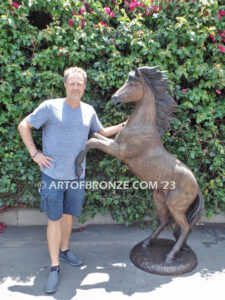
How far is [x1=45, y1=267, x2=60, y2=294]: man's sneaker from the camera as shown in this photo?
2.35 meters

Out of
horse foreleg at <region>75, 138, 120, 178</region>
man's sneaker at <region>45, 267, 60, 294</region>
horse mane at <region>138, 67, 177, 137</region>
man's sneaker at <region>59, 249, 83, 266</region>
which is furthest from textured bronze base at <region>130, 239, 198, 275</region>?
horse mane at <region>138, 67, 177, 137</region>

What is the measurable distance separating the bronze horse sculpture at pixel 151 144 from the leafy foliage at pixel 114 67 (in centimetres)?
81

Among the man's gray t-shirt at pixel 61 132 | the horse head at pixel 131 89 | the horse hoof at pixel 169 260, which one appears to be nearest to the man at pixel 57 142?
the man's gray t-shirt at pixel 61 132

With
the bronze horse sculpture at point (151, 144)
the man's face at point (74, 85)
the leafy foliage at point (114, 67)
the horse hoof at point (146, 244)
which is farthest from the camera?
the leafy foliage at point (114, 67)

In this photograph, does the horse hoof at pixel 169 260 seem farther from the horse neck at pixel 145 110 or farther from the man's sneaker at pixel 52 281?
the horse neck at pixel 145 110

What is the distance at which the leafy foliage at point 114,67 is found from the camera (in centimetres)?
319

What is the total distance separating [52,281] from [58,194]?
0.79m

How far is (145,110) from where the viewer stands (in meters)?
2.48

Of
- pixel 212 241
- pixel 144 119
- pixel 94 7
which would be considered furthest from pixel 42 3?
pixel 212 241

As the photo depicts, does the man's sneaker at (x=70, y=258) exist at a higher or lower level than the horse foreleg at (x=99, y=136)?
lower

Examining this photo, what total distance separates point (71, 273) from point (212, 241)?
5.98 ft

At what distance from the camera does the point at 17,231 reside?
3.55 metres

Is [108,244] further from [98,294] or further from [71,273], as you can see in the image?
[98,294]

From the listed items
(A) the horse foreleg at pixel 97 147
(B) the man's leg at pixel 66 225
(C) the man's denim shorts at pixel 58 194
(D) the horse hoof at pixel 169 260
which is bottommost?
(D) the horse hoof at pixel 169 260
